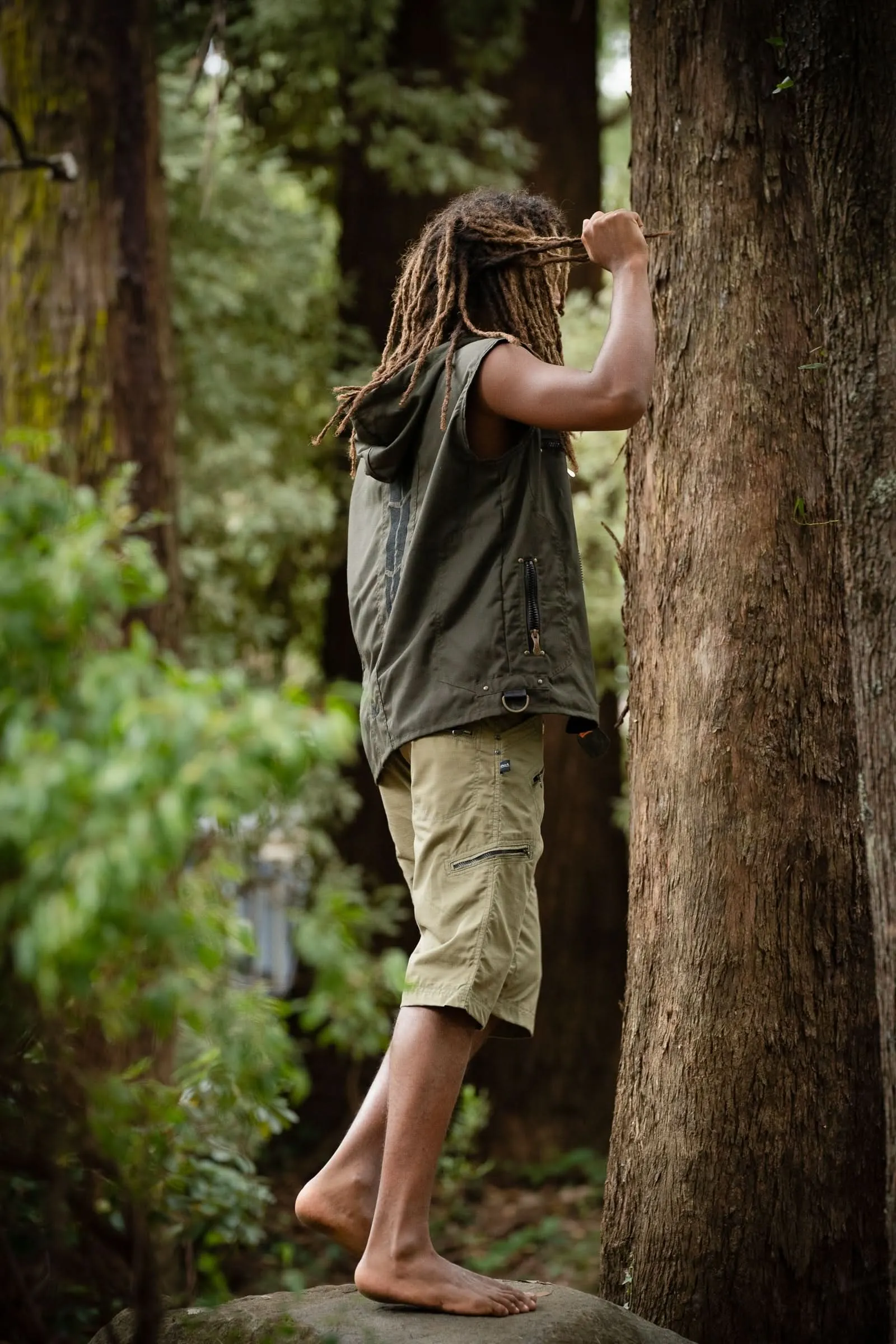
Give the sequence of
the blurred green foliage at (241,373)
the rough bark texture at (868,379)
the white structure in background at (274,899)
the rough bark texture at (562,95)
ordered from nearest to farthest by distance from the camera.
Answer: the rough bark texture at (868,379) < the blurred green foliage at (241,373) < the white structure in background at (274,899) < the rough bark texture at (562,95)

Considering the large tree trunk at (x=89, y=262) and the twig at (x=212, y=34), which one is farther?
the large tree trunk at (x=89, y=262)

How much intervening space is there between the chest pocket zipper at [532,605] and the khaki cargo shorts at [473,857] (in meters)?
0.16

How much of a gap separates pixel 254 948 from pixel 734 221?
6.53 ft

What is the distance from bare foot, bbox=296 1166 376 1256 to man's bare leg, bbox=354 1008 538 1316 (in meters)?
0.20

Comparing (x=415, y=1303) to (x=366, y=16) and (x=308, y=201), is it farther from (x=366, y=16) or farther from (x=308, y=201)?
(x=308, y=201)

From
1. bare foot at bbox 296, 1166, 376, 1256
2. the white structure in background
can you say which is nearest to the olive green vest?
bare foot at bbox 296, 1166, 376, 1256

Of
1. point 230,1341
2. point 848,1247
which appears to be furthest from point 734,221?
point 230,1341

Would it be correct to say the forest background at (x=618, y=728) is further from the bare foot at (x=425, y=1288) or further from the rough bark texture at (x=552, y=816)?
the rough bark texture at (x=552, y=816)

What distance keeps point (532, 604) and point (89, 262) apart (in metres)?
4.11

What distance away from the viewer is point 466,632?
278 centimetres

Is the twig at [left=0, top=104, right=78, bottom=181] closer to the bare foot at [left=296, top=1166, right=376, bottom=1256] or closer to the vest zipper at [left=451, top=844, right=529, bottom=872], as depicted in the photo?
the vest zipper at [left=451, top=844, right=529, bottom=872]

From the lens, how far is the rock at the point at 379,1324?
8.48 ft

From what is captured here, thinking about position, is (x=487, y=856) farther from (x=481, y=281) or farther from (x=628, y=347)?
(x=481, y=281)

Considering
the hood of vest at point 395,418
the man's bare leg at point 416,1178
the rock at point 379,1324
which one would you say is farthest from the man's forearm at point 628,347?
the rock at point 379,1324
